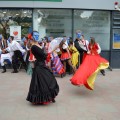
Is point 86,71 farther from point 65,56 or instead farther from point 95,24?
point 95,24

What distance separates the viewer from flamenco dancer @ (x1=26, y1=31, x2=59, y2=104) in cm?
702

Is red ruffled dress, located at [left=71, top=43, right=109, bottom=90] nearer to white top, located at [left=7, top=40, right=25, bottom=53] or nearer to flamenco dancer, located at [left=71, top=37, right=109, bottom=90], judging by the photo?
flamenco dancer, located at [left=71, top=37, right=109, bottom=90]

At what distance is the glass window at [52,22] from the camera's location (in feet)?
43.4

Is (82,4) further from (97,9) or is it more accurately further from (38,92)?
(38,92)

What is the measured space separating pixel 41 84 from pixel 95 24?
7.32m

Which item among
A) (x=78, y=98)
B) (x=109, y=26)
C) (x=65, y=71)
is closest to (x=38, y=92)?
(x=78, y=98)

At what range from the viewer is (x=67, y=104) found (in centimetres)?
732

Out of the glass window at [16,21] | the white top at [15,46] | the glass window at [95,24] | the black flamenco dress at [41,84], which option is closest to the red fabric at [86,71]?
the black flamenco dress at [41,84]

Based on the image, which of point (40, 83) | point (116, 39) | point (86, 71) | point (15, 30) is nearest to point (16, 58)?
point (15, 30)

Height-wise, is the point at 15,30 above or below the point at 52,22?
below

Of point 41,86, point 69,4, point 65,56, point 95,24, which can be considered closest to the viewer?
point 41,86

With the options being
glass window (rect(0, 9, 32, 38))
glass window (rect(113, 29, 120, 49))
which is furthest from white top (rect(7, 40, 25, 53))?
glass window (rect(113, 29, 120, 49))

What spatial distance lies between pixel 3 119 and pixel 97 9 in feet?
28.1

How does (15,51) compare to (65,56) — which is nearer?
(65,56)
